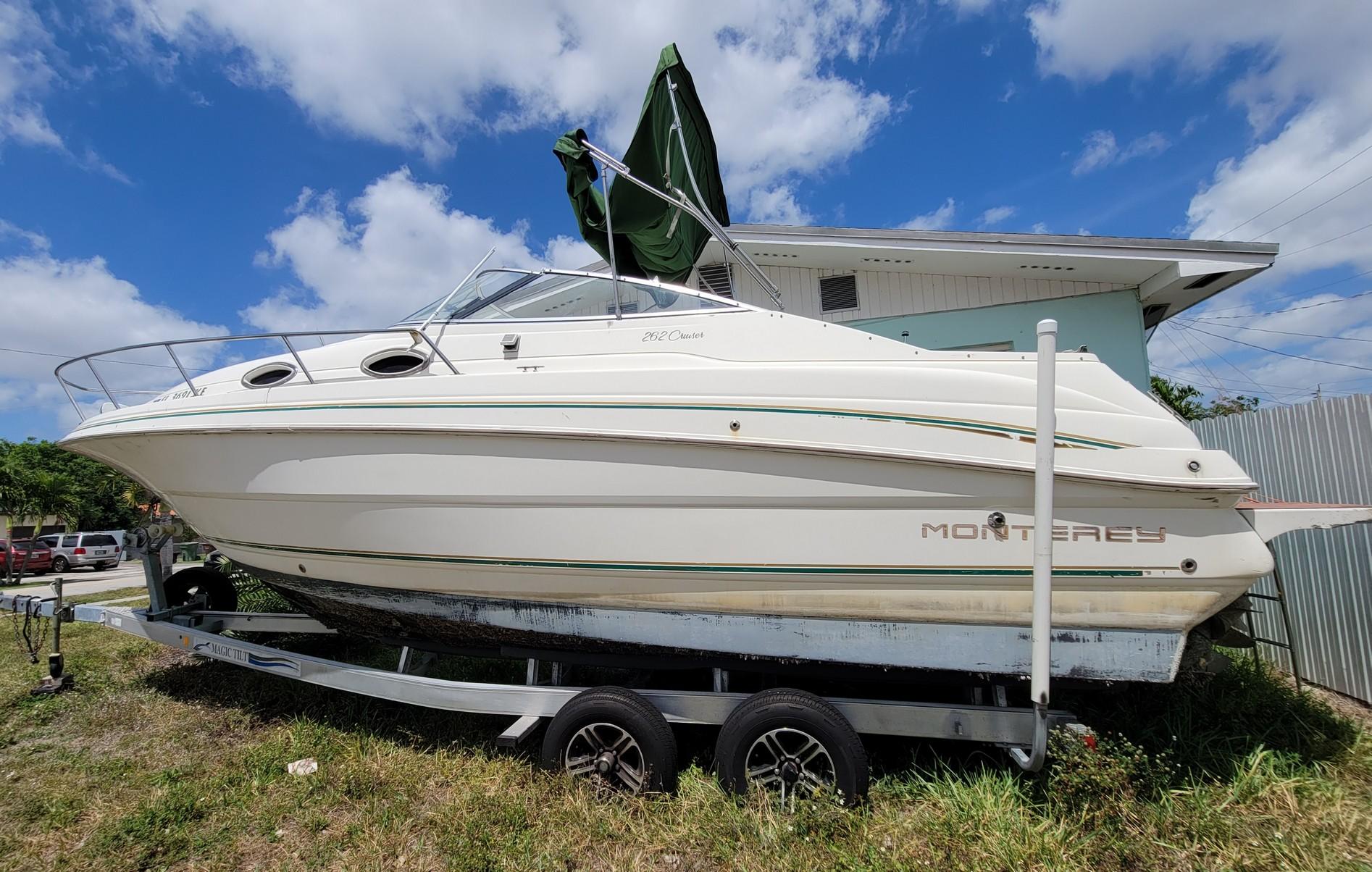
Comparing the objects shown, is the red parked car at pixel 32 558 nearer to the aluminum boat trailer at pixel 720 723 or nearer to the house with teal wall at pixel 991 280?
the aluminum boat trailer at pixel 720 723

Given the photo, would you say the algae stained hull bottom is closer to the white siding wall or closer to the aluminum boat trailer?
the aluminum boat trailer

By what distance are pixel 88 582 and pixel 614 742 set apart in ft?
56.7

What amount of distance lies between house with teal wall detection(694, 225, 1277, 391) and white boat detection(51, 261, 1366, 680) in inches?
137

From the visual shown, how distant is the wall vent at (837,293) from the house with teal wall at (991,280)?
0.03ft

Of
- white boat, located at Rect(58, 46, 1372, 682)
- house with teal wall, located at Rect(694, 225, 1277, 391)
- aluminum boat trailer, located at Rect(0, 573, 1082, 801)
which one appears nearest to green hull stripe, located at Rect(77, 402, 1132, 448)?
white boat, located at Rect(58, 46, 1372, 682)

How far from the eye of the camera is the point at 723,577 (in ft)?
9.07

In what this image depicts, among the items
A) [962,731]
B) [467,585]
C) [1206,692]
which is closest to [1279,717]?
[1206,692]

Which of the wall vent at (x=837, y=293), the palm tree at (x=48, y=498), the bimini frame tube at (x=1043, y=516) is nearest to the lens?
the bimini frame tube at (x=1043, y=516)

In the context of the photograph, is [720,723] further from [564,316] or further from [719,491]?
[564,316]

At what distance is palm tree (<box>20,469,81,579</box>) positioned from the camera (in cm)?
2205

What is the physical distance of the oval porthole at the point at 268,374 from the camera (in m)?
3.53

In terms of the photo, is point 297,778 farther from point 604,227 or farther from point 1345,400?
point 1345,400

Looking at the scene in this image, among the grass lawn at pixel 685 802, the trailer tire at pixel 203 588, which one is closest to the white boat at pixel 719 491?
the grass lawn at pixel 685 802

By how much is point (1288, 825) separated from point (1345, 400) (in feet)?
9.16
